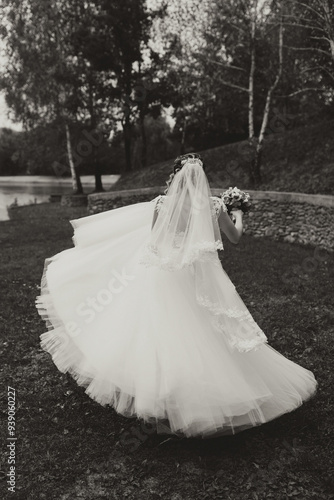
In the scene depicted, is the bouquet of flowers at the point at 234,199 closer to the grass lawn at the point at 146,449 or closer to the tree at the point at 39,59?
the grass lawn at the point at 146,449

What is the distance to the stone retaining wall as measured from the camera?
39.8 ft

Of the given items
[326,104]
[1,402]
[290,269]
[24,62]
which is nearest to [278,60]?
[326,104]

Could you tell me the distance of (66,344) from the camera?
4457 mm

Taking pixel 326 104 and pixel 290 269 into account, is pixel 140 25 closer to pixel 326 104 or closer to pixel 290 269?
pixel 326 104

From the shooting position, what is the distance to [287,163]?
55.5 ft

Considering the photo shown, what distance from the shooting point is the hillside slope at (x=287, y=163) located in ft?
49.0

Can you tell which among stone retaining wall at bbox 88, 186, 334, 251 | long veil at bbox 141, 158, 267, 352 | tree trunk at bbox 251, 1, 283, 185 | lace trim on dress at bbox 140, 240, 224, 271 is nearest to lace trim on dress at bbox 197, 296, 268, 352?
long veil at bbox 141, 158, 267, 352

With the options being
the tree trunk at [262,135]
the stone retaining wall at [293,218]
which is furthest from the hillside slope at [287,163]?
the stone retaining wall at [293,218]

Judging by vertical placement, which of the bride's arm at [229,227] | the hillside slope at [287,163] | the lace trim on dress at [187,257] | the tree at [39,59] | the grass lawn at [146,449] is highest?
the tree at [39,59]

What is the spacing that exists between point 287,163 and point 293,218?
4475mm

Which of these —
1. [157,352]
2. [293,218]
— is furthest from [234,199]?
[293,218]

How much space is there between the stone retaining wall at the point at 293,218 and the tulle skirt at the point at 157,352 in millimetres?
8543

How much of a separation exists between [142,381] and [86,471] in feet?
3.35

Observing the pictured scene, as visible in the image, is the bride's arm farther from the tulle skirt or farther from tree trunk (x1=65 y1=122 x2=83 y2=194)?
tree trunk (x1=65 y1=122 x2=83 y2=194)
